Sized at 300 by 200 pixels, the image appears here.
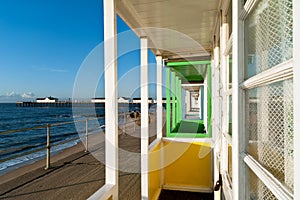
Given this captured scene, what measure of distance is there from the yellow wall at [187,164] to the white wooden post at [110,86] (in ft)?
6.17

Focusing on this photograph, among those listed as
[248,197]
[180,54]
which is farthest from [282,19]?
[180,54]

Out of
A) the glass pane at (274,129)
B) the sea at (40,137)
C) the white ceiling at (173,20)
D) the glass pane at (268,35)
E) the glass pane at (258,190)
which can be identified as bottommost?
the sea at (40,137)

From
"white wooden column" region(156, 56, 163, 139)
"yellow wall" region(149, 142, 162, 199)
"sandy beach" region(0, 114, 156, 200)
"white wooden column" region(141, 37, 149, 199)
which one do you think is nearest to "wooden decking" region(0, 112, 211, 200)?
"sandy beach" region(0, 114, 156, 200)

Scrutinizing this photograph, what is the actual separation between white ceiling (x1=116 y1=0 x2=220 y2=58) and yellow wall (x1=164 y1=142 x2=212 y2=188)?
5.08 ft

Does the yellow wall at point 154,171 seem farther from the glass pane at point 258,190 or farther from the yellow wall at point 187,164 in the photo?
the glass pane at point 258,190

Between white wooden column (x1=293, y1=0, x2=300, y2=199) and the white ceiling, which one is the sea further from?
white wooden column (x1=293, y1=0, x2=300, y2=199)

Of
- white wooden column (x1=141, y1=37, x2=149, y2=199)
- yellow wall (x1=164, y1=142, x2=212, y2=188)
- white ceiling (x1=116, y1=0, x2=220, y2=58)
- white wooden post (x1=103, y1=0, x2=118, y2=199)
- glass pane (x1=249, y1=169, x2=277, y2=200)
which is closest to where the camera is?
glass pane (x1=249, y1=169, x2=277, y2=200)

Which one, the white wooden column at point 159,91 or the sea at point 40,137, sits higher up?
the white wooden column at point 159,91

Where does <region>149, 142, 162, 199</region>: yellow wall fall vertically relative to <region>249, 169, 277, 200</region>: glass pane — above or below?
below

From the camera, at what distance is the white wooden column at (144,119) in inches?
85.0

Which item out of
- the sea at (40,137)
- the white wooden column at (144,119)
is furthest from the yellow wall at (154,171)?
the sea at (40,137)

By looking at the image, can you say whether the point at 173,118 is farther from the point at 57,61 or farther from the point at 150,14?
the point at 57,61

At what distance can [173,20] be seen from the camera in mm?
1918

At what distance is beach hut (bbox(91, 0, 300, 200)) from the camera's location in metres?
0.39
